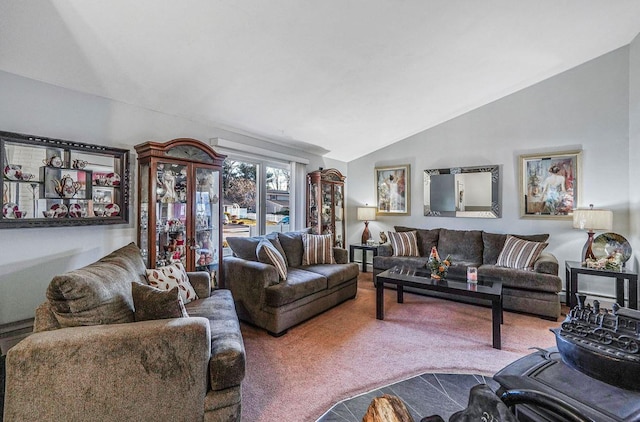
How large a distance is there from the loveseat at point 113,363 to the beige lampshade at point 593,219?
4.07 meters

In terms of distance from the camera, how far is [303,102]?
3.46 m

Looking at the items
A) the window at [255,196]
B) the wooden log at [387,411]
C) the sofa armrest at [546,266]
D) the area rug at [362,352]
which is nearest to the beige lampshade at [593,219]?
the sofa armrest at [546,266]

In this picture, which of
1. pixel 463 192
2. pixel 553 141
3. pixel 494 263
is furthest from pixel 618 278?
pixel 463 192

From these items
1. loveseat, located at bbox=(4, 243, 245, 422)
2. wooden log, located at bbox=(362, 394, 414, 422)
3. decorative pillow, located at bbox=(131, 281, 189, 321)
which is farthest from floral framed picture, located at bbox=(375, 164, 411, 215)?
wooden log, located at bbox=(362, 394, 414, 422)

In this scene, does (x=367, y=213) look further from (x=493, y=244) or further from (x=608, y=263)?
(x=608, y=263)

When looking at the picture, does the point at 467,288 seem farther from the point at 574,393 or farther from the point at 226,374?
the point at 226,374

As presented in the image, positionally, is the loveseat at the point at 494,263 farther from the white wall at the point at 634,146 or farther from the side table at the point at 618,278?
the white wall at the point at 634,146

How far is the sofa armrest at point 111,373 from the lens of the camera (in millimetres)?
1257

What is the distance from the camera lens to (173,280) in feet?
7.91

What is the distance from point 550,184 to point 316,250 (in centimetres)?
328

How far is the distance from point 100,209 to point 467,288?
3.43 m

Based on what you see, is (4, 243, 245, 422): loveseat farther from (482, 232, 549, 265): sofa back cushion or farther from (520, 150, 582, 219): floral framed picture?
(520, 150, 582, 219): floral framed picture

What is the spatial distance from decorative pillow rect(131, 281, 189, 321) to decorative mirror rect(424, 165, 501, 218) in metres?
4.26

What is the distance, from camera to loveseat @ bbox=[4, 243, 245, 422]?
1271mm
